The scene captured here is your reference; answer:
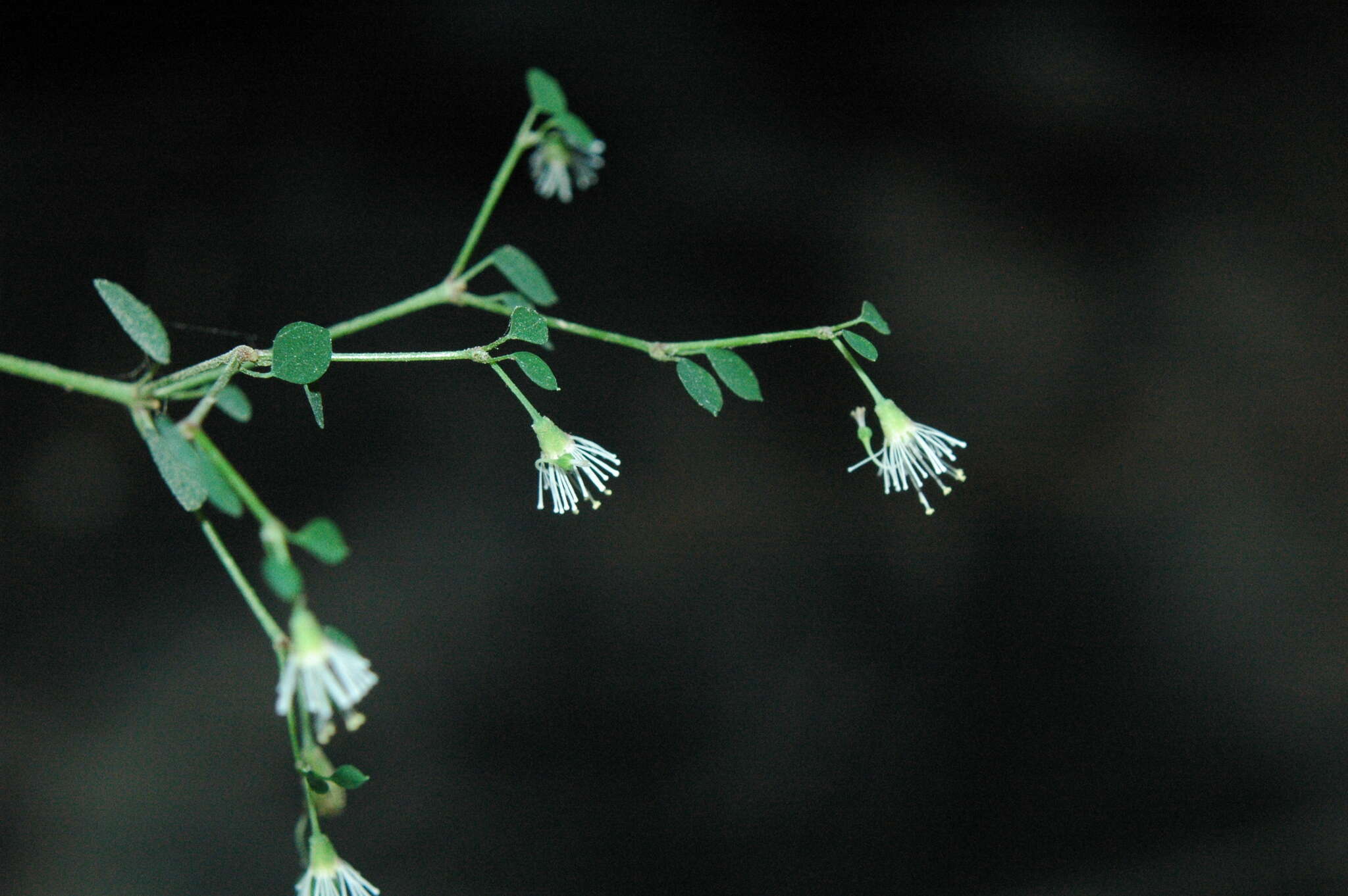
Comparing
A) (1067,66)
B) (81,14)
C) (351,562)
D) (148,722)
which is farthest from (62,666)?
(1067,66)

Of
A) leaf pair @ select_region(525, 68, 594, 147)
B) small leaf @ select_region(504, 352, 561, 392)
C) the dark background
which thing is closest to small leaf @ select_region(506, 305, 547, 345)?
small leaf @ select_region(504, 352, 561, 392)

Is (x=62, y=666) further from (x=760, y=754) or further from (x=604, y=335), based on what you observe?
(x=604, y=335)

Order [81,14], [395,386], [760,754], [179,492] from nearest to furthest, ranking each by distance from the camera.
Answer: [179,492]
[81,14]
[395,386]
[760,754]

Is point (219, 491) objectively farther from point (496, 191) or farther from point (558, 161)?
point (558, 161)

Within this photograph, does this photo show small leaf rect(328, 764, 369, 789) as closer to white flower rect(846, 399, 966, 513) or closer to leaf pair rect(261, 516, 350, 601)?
leaf pair rect(261, 516, 350, 601)

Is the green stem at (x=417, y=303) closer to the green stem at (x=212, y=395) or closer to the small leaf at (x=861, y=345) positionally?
the green stem at (x=212, y=395)
